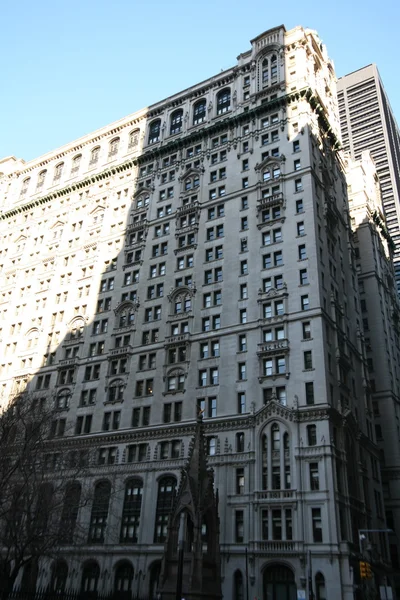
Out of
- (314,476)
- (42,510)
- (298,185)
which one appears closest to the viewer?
(42,510)

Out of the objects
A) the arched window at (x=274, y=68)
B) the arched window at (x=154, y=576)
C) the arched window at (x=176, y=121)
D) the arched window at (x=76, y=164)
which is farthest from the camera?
the arched window at (x=76, y=164)

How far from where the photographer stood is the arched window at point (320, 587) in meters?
47.7

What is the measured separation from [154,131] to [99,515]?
63129 mm

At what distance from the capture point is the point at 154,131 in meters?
96.2

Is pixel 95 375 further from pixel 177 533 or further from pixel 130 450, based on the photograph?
pixel 177 533

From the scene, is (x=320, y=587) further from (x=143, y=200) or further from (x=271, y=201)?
(x=143, y=200)

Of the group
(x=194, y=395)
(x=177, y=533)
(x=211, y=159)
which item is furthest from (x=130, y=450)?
(x=211, y=159)

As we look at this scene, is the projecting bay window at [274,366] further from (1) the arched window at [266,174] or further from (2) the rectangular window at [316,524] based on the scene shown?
(1) the arched window at [266,174]

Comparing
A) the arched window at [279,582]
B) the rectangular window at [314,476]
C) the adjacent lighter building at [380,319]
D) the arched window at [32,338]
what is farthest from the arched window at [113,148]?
the arched window at [279,582]

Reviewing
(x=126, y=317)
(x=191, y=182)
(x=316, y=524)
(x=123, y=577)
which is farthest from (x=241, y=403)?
(x=191, y=182)

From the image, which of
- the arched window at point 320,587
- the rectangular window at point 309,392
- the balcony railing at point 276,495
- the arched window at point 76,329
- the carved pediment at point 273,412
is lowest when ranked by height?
the arched window at point 320,587

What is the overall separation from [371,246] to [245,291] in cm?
4020

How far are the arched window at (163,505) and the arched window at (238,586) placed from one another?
9.02 metres

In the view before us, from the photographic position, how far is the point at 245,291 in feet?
220
